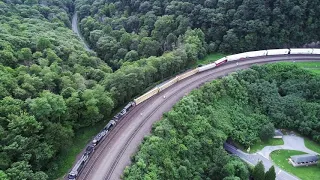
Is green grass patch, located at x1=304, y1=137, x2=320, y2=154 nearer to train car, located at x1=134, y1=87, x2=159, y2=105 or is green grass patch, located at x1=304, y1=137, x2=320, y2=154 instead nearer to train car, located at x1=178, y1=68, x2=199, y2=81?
train car, located at x1=178, y1=68, x2=199, y2=81

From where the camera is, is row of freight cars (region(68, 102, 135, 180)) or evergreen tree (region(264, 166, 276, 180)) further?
evergreen tree (region(264, 166, 276, 180))

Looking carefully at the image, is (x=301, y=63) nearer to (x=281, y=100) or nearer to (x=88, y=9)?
(x=281, y=100)

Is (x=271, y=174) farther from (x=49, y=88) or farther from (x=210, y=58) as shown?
(x=210, y=58)

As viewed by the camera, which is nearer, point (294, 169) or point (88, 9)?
point (294, 169)

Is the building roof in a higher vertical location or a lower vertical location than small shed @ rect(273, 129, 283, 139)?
lower

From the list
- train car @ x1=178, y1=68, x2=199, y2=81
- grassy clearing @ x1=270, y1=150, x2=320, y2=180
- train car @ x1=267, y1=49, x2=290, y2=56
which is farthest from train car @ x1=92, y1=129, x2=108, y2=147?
train car @ x1=267, y1=49, x2=290, y2=56

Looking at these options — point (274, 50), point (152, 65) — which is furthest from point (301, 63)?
point (152, 65)

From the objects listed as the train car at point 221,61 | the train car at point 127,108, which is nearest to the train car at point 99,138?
the train car at point 127,108
